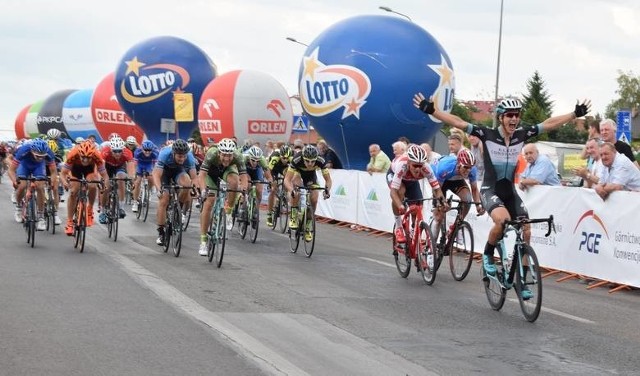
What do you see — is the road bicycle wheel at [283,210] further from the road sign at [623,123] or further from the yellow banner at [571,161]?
the yellow banner at [571,161]

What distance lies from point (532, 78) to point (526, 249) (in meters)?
92.7

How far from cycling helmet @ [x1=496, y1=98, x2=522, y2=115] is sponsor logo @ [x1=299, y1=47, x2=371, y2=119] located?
19.6m

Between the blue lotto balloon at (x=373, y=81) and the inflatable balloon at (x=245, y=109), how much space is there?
14212mm

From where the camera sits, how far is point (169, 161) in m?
15.9

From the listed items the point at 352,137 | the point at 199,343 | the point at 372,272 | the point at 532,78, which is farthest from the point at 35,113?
the point at 199,343

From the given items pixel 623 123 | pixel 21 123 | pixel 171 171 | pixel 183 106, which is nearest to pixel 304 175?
pixel 171 171

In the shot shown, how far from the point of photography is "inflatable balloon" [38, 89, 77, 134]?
264 feet

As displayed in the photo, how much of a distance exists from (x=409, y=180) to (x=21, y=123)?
86.0m

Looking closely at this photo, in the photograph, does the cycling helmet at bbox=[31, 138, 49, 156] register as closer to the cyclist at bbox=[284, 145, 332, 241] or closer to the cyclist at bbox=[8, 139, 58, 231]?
the cyclist at bbox=[8, 139, 58, 231]

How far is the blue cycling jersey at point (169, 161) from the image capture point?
1577cm

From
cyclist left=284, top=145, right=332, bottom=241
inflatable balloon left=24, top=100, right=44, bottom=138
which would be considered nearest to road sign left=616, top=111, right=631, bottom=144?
cyclist left=284, top=145, right=332, bottom=241

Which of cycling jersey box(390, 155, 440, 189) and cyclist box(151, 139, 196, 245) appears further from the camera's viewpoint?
cyclist box(151, 139, 196, 245)

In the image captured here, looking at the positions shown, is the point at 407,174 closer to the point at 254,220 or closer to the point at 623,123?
the point at 254,220

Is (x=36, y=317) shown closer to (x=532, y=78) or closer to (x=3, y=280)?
(x=3, y=280)
